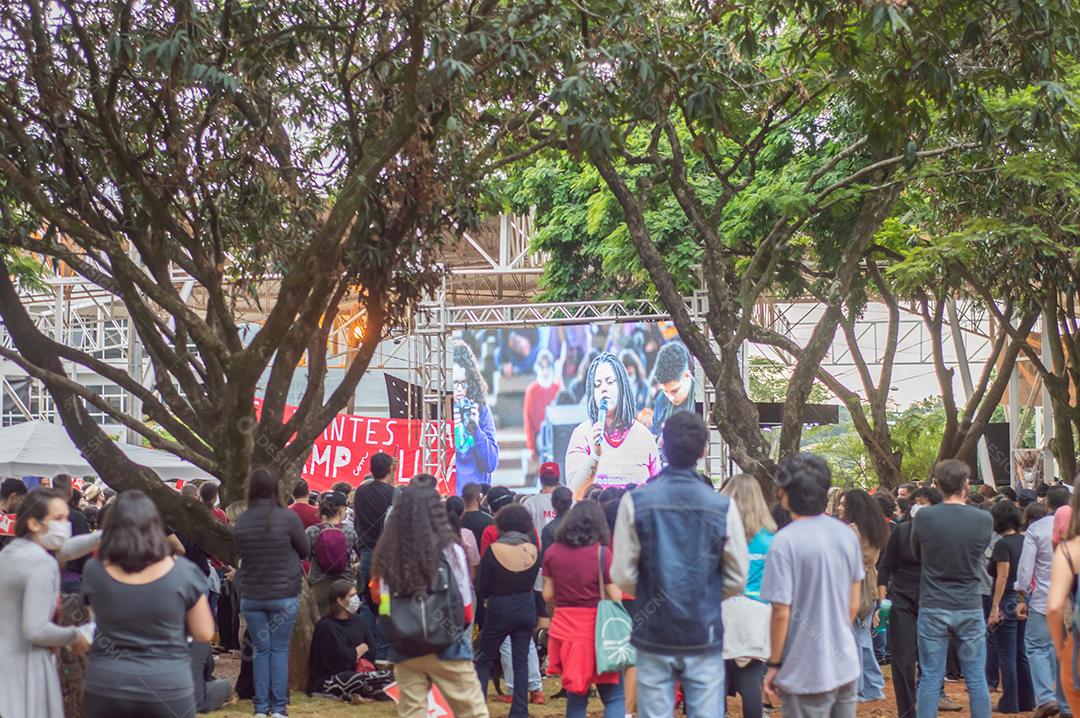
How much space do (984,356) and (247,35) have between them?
120ft

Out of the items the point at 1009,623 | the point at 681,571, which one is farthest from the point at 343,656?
the point at 681,571

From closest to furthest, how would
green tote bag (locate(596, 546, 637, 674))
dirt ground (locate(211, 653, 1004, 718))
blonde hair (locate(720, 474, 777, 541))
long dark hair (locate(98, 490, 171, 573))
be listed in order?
long dark hair (locate(98, 490, 171, 573)) → blonde hair (locate(720, 474, 777, 541)) → green tote bag (locate(596, 546, 637, 674)) → dirt ground (locate(211, 653, 1004, 718))

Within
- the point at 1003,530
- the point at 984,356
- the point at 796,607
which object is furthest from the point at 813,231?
the point at 984,356

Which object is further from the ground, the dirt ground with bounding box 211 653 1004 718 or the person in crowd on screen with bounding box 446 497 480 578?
the person in crowd on screen with bounding box 446 497 480 578

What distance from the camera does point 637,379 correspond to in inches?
926

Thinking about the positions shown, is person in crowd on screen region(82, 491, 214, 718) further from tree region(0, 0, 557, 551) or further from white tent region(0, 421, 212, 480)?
white tent region(0, 421, 212, 480)

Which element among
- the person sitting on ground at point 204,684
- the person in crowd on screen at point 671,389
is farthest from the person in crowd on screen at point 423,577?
the person in crowd on screen at point 671,389

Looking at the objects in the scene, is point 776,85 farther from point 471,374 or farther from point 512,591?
point 471,374

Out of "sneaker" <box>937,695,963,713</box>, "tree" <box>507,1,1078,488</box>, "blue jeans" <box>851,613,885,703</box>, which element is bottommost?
"sneaker" <box>937,695,963,713</box>

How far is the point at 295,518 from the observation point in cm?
865

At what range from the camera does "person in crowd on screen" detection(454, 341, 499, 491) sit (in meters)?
24.9

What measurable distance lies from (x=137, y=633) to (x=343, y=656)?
5.43m

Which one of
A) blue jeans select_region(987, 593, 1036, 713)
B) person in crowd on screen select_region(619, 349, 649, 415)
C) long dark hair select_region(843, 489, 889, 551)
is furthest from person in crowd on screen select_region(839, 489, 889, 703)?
person in crowd on screen select_region(619, 349, 649, 415)

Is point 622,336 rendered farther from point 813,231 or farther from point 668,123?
point 668,123
